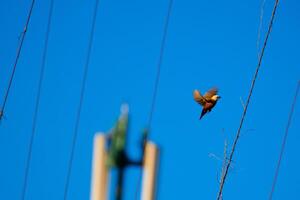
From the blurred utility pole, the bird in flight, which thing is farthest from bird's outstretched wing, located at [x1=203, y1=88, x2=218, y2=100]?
the blurred utility pole

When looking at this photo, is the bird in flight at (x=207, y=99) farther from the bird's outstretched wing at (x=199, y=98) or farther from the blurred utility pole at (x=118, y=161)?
the blurred utility pole at (x=118, y=161)

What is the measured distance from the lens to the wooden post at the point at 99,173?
206cm

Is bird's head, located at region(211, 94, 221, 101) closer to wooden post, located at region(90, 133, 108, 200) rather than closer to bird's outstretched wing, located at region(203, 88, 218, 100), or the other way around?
bird's outstretched wing, located at region(203, 88, 218, 100)

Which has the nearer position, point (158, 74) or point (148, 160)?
point (148, 160)

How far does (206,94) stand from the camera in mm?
5887

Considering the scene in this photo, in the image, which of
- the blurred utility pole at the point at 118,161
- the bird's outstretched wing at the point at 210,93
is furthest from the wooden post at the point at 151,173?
the bird's outstretched wing at the point at 210,93

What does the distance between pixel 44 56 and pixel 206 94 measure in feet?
5.90

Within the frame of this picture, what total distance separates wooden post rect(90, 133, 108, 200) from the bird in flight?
3820 mm

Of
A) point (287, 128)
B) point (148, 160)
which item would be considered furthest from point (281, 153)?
point (148, 160)

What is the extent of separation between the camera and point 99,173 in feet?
6.80

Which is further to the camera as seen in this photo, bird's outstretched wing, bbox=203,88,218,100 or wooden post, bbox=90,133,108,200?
bird's outstretched wing, bbox=203,88,218,100

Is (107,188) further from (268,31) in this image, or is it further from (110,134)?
(268,31)

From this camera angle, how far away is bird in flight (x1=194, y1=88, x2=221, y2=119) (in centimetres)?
585

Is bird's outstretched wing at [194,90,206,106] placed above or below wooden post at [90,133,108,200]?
above
